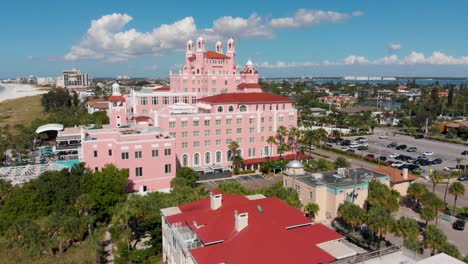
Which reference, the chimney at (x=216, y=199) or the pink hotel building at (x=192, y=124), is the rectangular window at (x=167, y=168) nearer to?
the pink hotel building at (x=192, y=124)

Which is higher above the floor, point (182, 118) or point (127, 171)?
point (182, 118)

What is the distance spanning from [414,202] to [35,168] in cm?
6015

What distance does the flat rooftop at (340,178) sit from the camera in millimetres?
42469

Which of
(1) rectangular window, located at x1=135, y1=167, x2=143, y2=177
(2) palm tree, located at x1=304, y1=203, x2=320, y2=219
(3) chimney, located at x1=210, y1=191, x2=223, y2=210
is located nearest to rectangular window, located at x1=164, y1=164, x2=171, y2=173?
(1) rectangular window, located at x1=135, y1=167, x2=143, y2=177

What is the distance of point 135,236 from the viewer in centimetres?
3859

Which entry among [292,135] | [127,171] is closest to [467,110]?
[292,135]

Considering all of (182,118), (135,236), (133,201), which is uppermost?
(182,118)

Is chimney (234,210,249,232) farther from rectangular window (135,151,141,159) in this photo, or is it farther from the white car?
the white car

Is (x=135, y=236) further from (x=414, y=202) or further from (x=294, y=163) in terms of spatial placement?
(x=414, y=202)

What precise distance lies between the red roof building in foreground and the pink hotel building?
63.1 ft

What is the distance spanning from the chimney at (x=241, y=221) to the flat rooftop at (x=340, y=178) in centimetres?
1819

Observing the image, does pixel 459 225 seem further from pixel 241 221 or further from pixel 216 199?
pixel 216 199

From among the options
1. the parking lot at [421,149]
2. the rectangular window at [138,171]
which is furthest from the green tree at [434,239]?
the parking lot at [421,149]

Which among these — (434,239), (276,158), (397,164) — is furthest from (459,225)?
(276,158)
